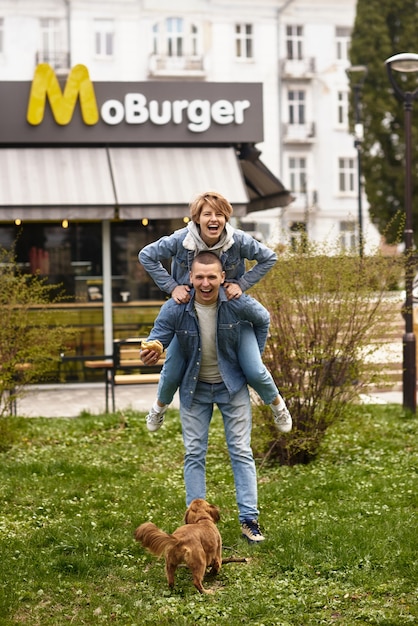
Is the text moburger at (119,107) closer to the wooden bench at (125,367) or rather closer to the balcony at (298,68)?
the wooden bench at (125,367)

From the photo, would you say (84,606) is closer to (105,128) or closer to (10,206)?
(10,206)

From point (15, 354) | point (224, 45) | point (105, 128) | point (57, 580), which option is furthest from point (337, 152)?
point (57, 580)

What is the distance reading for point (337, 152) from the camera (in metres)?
45.5

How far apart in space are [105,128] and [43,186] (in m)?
1.44

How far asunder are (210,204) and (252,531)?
1.96 metres

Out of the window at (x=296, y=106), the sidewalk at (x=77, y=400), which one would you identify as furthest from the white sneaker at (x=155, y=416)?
the window at (x=296, y=106)

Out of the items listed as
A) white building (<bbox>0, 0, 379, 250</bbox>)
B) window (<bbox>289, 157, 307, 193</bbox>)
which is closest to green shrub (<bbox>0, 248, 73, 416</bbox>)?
white building (<bbox>0, 0, 379, 250</bbox>)

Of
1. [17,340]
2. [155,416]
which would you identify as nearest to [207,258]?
[155,416]

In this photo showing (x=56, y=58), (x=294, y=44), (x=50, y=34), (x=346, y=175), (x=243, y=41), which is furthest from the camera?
(x=346, y=175)

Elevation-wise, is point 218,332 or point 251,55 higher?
point 251,55

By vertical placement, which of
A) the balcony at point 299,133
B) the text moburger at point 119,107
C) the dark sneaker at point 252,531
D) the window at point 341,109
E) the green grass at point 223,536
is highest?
the window at point 341,109

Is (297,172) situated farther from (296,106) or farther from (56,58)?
(56,58)

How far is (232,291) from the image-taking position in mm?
5840

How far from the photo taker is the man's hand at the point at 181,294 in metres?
5.84
